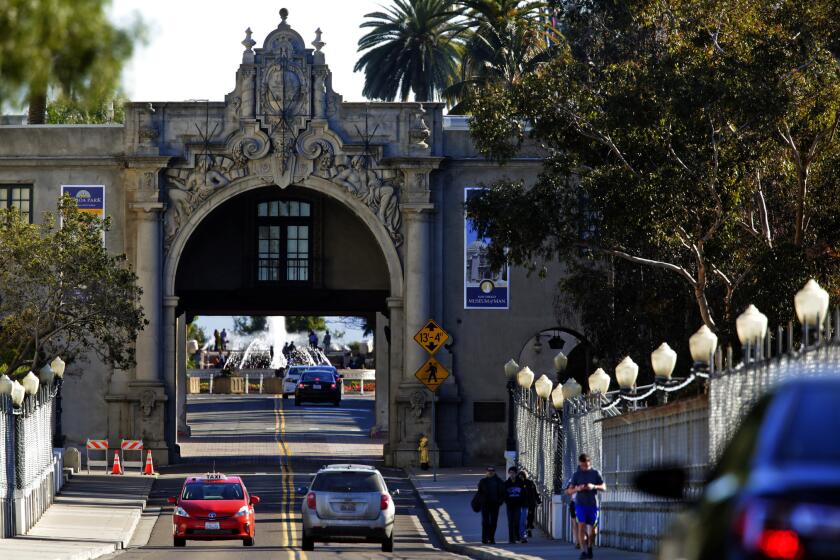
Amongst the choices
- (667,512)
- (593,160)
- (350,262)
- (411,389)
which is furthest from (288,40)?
(667,512)

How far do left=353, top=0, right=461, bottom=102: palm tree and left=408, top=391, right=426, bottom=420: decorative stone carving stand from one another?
24244 millimetres

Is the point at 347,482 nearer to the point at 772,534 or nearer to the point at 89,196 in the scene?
the point at 89,196

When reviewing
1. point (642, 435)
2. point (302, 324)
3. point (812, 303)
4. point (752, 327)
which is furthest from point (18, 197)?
point (302, 324)

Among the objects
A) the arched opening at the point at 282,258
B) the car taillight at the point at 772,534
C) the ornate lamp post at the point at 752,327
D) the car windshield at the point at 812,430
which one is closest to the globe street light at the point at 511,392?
the arched opening at the point at 282,258

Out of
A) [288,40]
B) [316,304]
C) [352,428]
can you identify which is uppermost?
[288,40]

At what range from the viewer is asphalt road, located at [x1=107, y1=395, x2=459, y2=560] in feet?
97.0

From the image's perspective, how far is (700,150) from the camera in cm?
3372

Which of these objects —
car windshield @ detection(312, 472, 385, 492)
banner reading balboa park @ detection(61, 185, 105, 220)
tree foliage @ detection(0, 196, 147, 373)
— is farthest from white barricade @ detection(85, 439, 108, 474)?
car windshield @ detection(312, 472, 385, 492)

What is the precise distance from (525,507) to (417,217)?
769 inches

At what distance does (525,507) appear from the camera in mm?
29766

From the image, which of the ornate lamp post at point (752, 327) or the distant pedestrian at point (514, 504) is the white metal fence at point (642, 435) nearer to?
the ornate lamp post at point (752, 327)

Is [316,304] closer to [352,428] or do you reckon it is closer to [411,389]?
[411,389]

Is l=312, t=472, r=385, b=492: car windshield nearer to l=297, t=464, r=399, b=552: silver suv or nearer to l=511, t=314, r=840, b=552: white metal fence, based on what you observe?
l=297, t=464, r=399, b=552: silver suv

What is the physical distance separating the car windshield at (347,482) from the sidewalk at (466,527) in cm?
204
